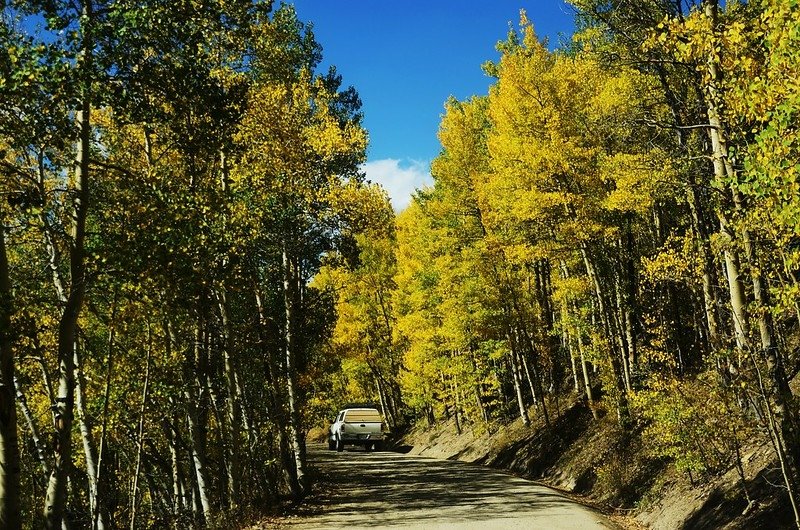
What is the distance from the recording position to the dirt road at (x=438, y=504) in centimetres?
1119

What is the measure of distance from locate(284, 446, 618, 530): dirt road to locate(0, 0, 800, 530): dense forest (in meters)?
1.55

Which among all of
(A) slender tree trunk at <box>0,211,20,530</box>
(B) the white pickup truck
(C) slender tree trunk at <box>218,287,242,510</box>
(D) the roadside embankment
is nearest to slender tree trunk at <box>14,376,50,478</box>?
(A) slender tree trunk at <box>0,211,20,530</box>

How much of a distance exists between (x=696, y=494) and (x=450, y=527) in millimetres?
4469

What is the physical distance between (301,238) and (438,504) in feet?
23.4

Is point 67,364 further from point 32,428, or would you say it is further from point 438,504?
point 438,504

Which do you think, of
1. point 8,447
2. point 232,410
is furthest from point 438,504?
point 8,447

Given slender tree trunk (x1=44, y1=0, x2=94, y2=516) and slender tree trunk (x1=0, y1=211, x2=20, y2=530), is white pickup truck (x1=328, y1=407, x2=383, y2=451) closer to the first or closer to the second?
slender tree trunk (x1=44, y1=0, x2=94, y2=516)

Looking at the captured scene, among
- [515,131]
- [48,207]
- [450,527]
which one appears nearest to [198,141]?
[48,207]

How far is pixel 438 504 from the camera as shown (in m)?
13.4

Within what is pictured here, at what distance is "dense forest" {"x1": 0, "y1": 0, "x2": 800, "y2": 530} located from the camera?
6.75 meters

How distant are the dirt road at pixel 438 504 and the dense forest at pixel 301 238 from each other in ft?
5.08

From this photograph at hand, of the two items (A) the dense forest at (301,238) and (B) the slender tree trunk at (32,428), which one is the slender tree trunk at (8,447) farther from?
(B) the slender tree trunk at (32,428)

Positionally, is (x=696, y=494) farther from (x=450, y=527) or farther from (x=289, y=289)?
(x=289, y=289)

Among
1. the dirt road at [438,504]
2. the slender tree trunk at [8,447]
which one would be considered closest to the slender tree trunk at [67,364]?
the slender tree trunk at [8,447]
